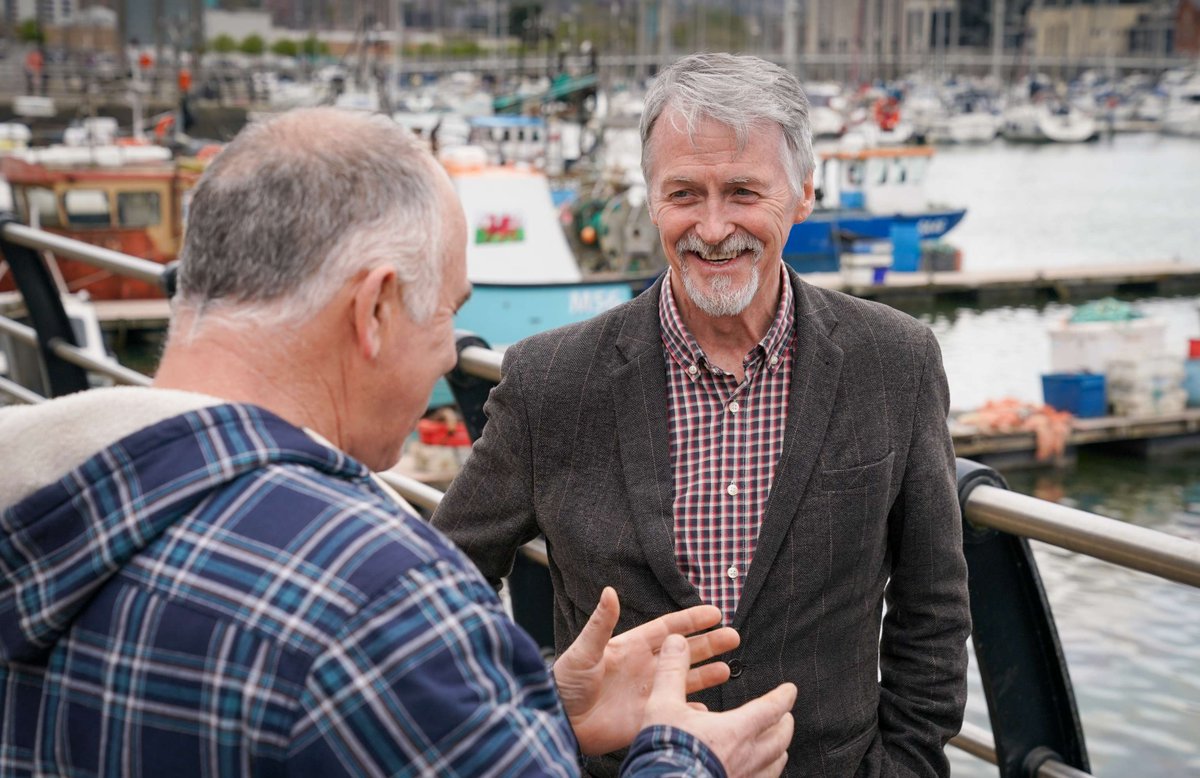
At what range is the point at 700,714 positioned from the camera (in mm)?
1383

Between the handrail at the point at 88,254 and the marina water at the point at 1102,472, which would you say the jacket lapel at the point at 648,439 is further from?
the marina water at the point at 1102,472

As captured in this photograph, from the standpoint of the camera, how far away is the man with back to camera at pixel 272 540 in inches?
42.1

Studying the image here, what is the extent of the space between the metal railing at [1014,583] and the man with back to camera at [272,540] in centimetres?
77

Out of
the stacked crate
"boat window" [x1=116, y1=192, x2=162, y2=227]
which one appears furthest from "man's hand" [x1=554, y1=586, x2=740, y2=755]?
"boat window" [x1=116, y1=192, x2=162, y2=227]

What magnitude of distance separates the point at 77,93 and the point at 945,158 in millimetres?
38056

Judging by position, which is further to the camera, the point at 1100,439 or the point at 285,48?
the point at 285,48

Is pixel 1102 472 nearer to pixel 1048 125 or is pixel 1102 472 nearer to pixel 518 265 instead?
pixel 518 265

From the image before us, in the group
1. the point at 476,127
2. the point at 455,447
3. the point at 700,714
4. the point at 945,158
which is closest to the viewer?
the point at 700,714

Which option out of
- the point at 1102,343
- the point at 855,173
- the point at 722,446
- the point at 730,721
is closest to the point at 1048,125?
the point at 855,173

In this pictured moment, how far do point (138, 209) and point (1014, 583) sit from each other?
68.2 ft

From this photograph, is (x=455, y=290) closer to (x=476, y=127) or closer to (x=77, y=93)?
(x=476, y=127)

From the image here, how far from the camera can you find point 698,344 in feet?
7.20

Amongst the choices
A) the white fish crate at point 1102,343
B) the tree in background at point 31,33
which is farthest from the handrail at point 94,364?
the tree in background at point 31,33

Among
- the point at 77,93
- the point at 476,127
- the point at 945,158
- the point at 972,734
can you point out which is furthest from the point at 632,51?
the point at 972,734
